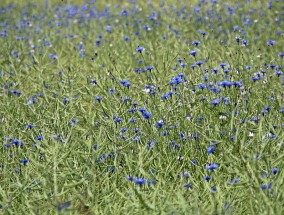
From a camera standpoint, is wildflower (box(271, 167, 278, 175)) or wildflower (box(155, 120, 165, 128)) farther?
wildflower (box(155, 120, 165, 128))

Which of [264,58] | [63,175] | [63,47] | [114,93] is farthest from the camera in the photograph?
[63,47]

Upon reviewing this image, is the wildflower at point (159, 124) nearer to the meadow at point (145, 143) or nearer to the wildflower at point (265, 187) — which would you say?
the meadow at point (145, 143)

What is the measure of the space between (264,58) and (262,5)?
2063 millimetres

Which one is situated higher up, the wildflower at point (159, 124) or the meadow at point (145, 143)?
the wildflower at point (159, 124)

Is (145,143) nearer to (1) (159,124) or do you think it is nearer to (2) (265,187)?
(1) (159,124)

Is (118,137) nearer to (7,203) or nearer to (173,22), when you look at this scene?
(7,203)

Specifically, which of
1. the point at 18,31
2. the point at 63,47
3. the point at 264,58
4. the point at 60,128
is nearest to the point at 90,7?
the point at 18,31

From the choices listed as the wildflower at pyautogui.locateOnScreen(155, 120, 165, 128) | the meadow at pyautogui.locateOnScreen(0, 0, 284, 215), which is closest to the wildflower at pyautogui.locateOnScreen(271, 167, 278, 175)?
the meadow at pyautogui.locateOnScreen(0, 0, 284, 215)

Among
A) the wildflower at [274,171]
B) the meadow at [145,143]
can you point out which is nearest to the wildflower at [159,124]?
the meadow at [145,143]

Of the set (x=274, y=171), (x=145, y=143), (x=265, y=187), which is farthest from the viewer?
(x=145, y=143)

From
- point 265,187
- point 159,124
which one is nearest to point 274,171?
point 265,187

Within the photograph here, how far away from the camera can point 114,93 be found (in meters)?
4.22

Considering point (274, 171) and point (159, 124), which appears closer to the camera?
point (274, 171)

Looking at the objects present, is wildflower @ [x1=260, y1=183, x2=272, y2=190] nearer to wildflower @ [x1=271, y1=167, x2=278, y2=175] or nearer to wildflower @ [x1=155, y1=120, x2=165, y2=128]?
wildflower @ [x1=271, y1=167, x2=278, y2=175]
